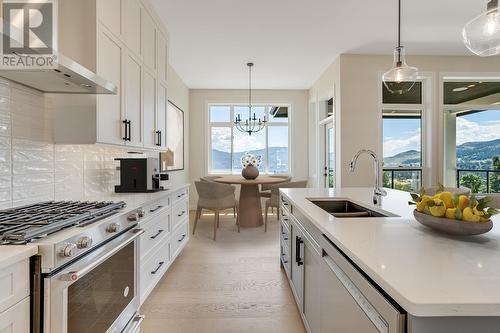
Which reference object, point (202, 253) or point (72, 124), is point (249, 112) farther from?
point (72, 124)

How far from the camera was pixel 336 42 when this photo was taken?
12.8 ft

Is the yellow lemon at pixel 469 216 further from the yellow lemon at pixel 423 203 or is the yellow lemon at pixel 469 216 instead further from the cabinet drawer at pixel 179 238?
the cabinet drawer at pixel 179 238

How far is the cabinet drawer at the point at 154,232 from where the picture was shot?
208 centimetres

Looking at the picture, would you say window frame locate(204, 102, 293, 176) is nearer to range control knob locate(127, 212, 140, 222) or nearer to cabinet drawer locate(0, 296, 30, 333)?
range control knob locate(127, 212, 140, 222)

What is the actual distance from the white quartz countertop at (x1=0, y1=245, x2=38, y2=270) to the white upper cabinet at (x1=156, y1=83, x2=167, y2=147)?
7.42 ft

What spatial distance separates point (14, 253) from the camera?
0.92 m

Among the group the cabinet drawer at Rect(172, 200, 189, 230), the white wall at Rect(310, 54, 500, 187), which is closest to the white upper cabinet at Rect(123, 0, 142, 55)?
the cabinet drawer at Rect(172, 200, 189, 230)

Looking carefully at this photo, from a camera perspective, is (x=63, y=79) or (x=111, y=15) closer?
(x=63, y=79)

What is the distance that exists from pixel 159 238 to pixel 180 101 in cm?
370

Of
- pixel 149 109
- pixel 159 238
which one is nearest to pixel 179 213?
pixel 159 238

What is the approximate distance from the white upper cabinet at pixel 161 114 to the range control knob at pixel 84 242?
2.07 metres

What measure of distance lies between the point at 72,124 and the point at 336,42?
352cm

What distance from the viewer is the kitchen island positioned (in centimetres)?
62

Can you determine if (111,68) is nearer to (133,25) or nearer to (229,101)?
(133,25)
